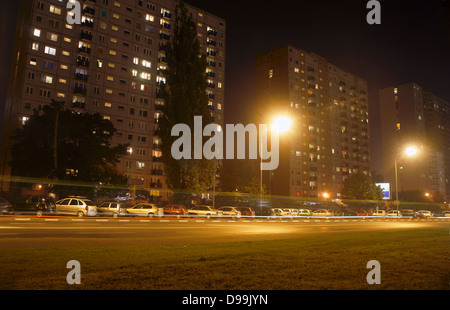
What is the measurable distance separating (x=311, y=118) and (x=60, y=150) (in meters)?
73.9

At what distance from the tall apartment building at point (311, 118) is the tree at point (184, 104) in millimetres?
52582

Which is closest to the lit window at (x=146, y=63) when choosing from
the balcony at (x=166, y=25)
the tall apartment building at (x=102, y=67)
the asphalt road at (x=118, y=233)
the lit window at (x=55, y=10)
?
the tall apartment building at (x=102, y=67)

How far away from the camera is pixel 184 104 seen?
3903 centimetres

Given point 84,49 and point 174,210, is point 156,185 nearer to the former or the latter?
point 84,49

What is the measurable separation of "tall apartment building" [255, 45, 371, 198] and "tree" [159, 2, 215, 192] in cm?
5258

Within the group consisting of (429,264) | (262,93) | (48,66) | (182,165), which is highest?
(262,93)

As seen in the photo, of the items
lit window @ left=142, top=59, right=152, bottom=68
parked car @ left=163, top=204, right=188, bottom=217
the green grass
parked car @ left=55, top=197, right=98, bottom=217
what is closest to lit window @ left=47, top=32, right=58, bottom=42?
lit window @ left=142, top=59, right=152, bottom=68

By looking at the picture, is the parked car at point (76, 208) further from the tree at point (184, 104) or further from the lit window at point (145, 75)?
the lit window at point (145, 75)

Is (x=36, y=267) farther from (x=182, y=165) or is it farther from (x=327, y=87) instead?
(x=327, y=87)

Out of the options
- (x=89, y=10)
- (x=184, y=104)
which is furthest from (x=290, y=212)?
(x=89, y=10)

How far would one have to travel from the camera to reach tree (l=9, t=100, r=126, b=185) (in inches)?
1596

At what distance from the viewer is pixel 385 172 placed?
140m
